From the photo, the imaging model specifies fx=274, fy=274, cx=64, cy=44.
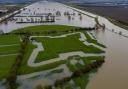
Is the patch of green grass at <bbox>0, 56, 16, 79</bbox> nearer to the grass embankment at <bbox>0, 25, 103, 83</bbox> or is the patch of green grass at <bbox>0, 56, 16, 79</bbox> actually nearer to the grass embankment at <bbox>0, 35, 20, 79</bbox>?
the grass embankment at <bbox>0, 35, 20, 79</bbox>

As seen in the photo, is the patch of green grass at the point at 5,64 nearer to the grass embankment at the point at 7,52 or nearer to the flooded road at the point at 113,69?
the grass embankment at the point at 7,52

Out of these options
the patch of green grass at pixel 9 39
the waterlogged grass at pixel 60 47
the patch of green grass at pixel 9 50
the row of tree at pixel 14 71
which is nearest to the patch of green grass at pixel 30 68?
the row of tree at pixel 14 71

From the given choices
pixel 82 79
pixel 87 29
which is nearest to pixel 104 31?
pixel 87 29

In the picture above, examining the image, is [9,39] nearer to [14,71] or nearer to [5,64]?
[5,64]

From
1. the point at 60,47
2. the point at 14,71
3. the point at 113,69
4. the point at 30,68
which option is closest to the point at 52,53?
the point at 60,47

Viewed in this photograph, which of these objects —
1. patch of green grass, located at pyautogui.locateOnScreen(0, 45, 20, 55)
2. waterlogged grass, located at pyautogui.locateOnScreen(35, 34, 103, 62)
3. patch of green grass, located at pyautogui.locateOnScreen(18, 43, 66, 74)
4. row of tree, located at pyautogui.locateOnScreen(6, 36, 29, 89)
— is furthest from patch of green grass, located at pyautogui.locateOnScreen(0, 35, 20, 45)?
patch of green grass, located at pyautogui.locateOnScreen(18, 43, 66, 74)

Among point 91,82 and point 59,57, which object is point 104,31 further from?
point 91,82
